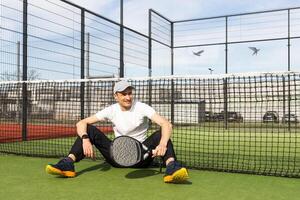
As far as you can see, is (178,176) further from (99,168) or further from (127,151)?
(99,168)

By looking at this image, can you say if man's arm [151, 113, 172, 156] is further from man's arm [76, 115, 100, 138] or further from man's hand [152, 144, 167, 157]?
man's arm [76, 115, 100, 138]

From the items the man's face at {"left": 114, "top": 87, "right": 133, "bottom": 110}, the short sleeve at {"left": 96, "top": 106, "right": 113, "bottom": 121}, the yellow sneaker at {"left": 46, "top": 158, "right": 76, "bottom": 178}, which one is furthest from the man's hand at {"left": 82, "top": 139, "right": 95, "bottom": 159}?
the man's face at {"left": 114, "top": 87, "right": 133, "bottom": 110}

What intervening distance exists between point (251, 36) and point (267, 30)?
588mm

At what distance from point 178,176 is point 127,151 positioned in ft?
1.71

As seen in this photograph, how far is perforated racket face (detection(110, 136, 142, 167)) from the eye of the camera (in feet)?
12.8

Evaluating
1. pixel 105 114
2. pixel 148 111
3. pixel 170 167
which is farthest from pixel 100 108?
pixel 170 167

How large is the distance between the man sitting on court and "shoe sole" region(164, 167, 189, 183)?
0.14m

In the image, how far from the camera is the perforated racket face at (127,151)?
392cm

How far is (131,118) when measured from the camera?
4.45m

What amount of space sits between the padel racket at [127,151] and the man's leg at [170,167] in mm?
261

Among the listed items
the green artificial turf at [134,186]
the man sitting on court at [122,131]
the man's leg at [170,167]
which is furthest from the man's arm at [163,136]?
the green artificial turf at [134,186]

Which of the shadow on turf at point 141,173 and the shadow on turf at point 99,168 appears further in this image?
the shadow on turf at point 99,168

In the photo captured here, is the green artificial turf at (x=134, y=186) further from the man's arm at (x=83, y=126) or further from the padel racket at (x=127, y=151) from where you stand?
the man's arm at (x=83, y=126)

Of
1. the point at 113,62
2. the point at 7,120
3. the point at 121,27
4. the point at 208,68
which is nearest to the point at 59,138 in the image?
the point at 7,120
